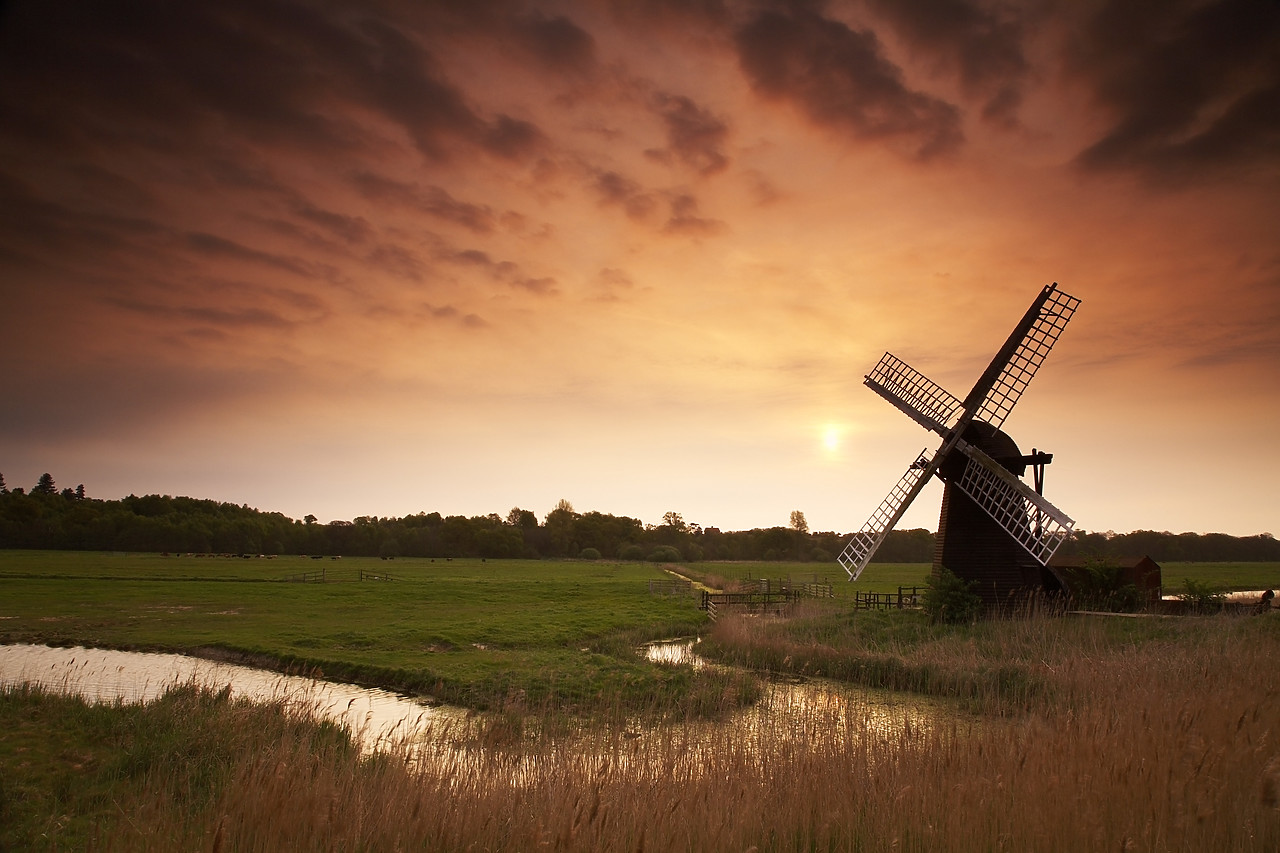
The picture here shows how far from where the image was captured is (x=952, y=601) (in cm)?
2598

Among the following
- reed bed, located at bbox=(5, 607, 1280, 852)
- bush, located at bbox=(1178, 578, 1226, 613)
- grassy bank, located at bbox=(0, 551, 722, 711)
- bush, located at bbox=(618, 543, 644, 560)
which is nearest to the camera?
reed bed, located at bbox=(5, 607, 1280, 852)

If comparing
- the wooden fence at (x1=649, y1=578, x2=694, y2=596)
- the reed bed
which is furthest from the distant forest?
the reed bed

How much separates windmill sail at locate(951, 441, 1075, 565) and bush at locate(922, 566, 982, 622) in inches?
104

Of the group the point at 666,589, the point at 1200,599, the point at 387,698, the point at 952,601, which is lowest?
the point at 666,589

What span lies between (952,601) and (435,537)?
138430 millimetres

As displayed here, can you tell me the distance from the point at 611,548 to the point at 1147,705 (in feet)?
517

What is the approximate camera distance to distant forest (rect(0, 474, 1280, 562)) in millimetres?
113125

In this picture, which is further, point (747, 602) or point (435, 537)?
point (435, 537)

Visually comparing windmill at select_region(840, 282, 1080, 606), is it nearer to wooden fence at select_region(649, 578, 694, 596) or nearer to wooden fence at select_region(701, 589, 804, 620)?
wooden fence at select_region(701, 589, 804, 620)

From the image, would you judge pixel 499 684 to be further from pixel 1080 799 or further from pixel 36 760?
pixel 1080 799

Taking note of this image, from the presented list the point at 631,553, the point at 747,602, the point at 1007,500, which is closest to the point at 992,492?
the point at 1007,500

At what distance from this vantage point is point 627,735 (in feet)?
30.9

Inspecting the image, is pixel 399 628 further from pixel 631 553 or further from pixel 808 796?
pixel 631 553

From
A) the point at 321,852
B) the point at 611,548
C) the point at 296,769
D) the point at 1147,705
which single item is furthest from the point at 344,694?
the point at 611,548
